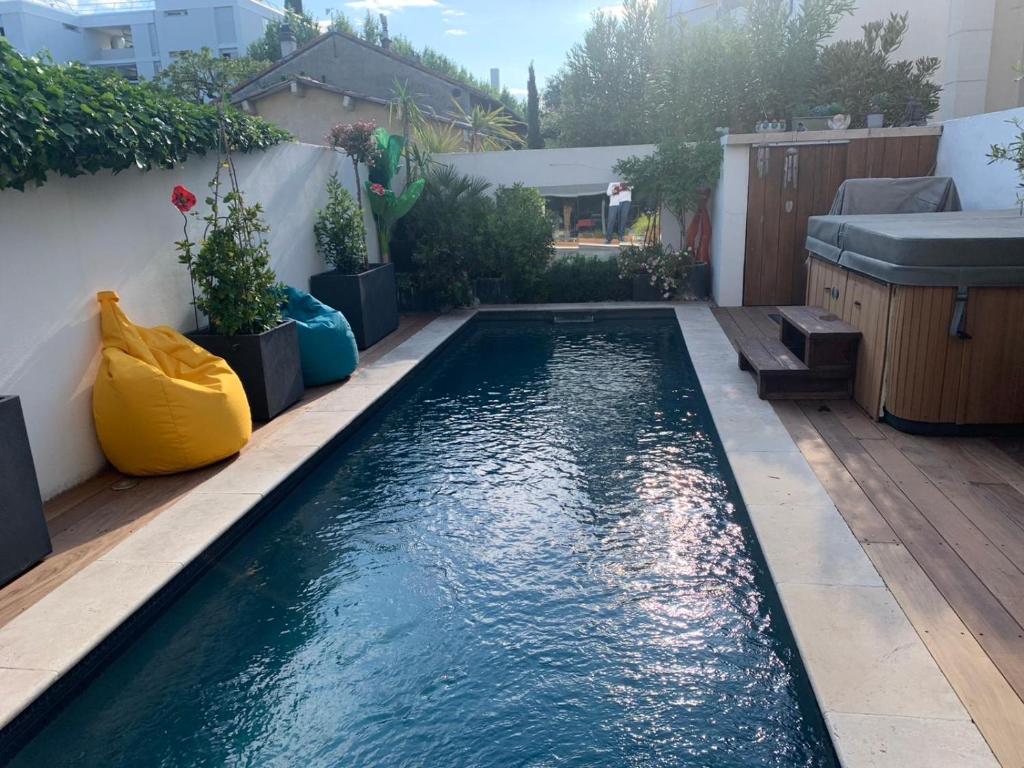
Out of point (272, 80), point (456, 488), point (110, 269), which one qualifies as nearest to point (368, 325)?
point (110, 269)

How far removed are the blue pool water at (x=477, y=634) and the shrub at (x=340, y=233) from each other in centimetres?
385

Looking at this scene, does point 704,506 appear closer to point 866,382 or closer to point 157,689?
point 866,382

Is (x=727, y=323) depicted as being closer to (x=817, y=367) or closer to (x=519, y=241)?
(x=519, y=241)

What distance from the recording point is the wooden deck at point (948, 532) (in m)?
2.63

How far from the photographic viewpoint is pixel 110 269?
5.27 metres

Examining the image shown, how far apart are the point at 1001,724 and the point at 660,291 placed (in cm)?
904

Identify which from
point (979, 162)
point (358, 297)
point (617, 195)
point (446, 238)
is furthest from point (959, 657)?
point (617, 195)

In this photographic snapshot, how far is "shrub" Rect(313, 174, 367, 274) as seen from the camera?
28.9 ft

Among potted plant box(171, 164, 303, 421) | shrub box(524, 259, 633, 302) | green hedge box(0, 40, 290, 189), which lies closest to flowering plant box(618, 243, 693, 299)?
shrub box(524, 259, 633, 302)

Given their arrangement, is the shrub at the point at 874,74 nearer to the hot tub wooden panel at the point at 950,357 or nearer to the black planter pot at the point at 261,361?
the hot tub wooden panel at the point at 950,357

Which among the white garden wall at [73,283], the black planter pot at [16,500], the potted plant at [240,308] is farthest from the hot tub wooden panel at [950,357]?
the white garden wall at [73,283]

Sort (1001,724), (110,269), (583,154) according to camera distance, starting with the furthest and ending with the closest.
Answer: (583,154) → (110,269) → (1001,724)

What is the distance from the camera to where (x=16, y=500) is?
11.6 feet

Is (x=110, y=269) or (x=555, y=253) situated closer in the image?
(x=110, y=269)
